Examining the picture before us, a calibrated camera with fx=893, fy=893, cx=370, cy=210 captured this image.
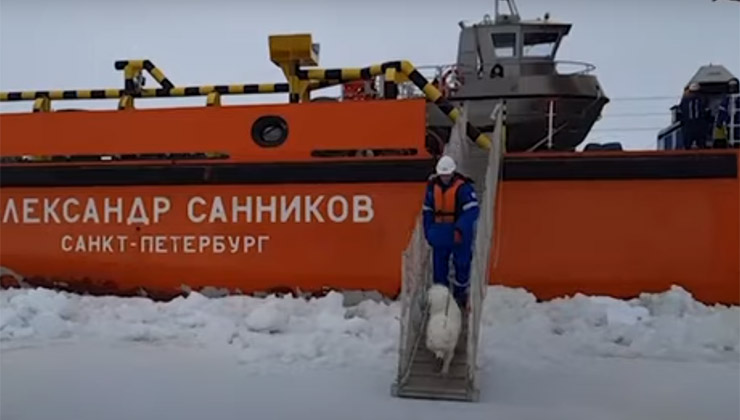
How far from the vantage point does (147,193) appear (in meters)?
5.04

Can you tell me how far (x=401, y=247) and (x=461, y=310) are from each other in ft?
3.27

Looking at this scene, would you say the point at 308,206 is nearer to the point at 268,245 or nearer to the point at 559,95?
the point at 268,245

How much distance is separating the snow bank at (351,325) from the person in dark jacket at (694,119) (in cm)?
106

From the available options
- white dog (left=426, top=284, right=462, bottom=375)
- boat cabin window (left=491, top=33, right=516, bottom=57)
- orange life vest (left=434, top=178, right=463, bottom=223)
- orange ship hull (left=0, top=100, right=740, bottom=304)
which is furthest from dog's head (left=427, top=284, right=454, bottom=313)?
boat cabin window (left=491, top=33, right=516, bottom=57)

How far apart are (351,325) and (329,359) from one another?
42cm

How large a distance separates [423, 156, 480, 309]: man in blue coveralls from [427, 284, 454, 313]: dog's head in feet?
0.51

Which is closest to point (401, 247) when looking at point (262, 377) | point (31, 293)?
point (262, 377)

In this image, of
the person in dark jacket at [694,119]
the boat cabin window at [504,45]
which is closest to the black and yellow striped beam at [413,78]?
the person in dark jacket at [694,119]

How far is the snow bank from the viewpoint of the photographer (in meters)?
4.01

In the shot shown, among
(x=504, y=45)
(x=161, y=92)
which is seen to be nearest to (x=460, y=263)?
(x=161, y=92)

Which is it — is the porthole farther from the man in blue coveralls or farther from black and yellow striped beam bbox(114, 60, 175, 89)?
the man in blue coveralls

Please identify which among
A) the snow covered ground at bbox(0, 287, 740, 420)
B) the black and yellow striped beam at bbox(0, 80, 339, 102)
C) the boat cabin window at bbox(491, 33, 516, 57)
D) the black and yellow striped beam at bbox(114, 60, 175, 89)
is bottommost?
the snow covered ground at bbox(0, 287, 740, 420)

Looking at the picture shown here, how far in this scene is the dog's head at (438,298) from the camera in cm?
369

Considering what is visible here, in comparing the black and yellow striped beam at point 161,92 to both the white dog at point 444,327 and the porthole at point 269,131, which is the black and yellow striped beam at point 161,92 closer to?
the porthole at point 269,131
